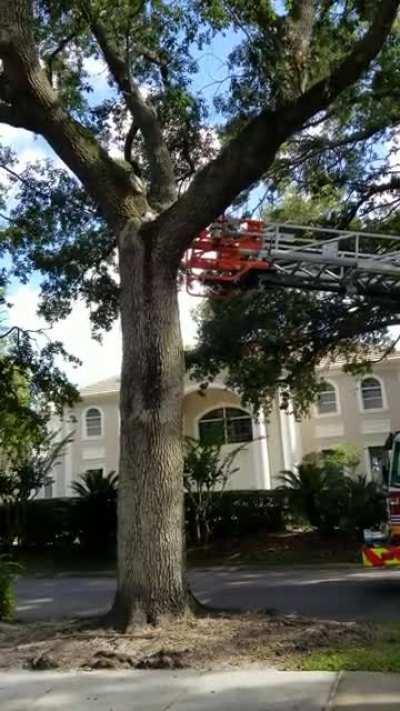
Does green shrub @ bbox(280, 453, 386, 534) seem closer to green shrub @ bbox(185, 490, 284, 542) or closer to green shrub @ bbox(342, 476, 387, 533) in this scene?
green shrub @ bbox(342, 476, 387, 533)

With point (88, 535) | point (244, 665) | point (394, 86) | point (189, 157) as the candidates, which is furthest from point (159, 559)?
point (88, 535)

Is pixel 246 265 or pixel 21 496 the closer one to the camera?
pixel 246 265

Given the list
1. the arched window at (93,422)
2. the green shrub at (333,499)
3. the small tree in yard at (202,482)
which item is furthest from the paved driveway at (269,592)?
the arched window at (93,422)

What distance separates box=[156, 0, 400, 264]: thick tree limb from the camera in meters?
8.34

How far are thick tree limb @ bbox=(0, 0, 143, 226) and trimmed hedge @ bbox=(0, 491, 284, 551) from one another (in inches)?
494

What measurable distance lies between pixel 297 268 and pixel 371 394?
65.9 feet

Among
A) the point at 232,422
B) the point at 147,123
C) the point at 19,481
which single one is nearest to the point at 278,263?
the point at 147,123

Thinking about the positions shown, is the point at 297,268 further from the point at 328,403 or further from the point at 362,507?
the point at 328,403

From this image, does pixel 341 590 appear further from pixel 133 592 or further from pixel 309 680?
pixel 309 680

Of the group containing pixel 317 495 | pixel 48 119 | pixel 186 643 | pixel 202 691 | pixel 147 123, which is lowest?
pixel 202 691

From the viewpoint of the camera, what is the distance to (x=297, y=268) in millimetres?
11492

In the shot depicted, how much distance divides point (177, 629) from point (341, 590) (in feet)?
17.3

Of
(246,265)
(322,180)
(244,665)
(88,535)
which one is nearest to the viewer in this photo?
(244,665)

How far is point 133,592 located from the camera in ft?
25.7
